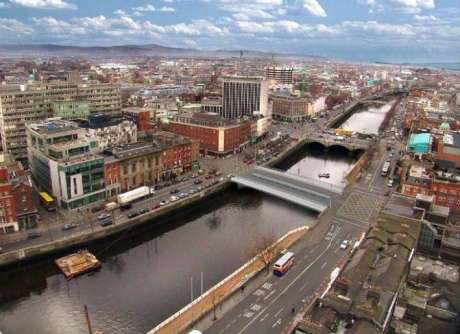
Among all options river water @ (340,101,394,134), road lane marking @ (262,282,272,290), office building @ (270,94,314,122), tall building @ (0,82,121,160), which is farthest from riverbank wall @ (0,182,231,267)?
river water @ (340,101,394,134)

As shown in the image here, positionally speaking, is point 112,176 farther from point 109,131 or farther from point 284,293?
point 284,293

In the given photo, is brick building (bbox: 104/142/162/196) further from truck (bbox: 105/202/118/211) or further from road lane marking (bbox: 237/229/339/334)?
road lane marking (bbox: 237/229/339/334)

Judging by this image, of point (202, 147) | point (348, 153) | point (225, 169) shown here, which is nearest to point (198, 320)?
point (225, 169)

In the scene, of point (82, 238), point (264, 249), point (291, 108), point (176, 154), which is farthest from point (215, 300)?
point (291, 108)

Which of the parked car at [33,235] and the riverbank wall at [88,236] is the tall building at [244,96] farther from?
the parked car at [33,235]

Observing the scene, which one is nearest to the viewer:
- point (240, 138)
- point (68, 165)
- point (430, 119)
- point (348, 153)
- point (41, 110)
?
point (68, 165)

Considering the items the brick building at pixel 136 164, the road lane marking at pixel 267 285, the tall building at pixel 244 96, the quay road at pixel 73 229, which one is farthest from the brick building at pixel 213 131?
the road lane marking at pixel 267 285

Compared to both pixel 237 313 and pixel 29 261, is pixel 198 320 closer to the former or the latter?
pixel 237 313
